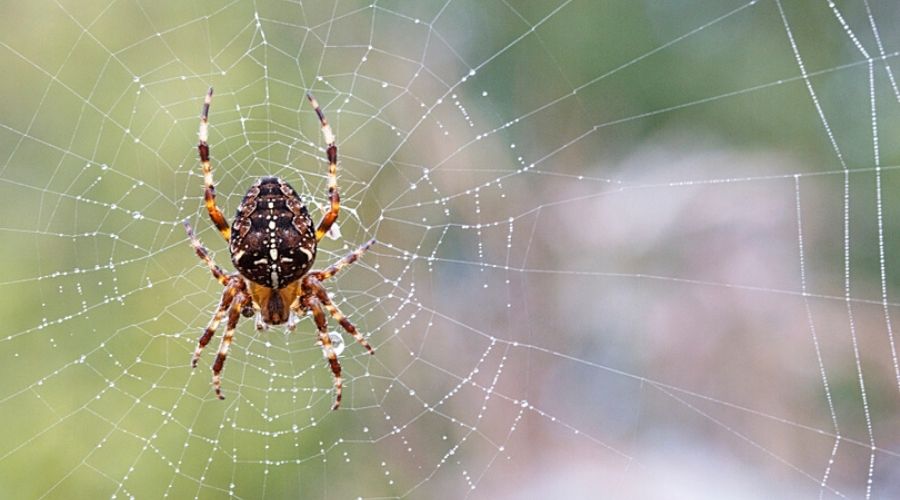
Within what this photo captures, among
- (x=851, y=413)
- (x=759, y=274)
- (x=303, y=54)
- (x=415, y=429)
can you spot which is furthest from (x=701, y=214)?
(x=303, y=54)

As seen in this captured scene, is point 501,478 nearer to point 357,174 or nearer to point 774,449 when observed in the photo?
point 774,449

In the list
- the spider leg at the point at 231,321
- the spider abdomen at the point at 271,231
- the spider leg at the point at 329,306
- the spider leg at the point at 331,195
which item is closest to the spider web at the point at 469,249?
the spider leg at the point at 329,306

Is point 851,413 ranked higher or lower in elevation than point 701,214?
lower

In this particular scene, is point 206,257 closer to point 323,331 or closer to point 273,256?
point 273,256

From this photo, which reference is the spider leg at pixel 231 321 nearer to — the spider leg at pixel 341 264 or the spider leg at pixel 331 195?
the spider leg at pixel 341 264

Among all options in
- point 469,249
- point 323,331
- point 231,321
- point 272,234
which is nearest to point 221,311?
point 231,321

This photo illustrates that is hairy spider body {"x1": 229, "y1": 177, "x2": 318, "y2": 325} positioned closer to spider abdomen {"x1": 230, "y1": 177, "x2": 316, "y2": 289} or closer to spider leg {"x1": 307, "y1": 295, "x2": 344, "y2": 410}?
spider abdomen {"x1": 230, "y1": 177, "x2": 316, "y2": 289}
